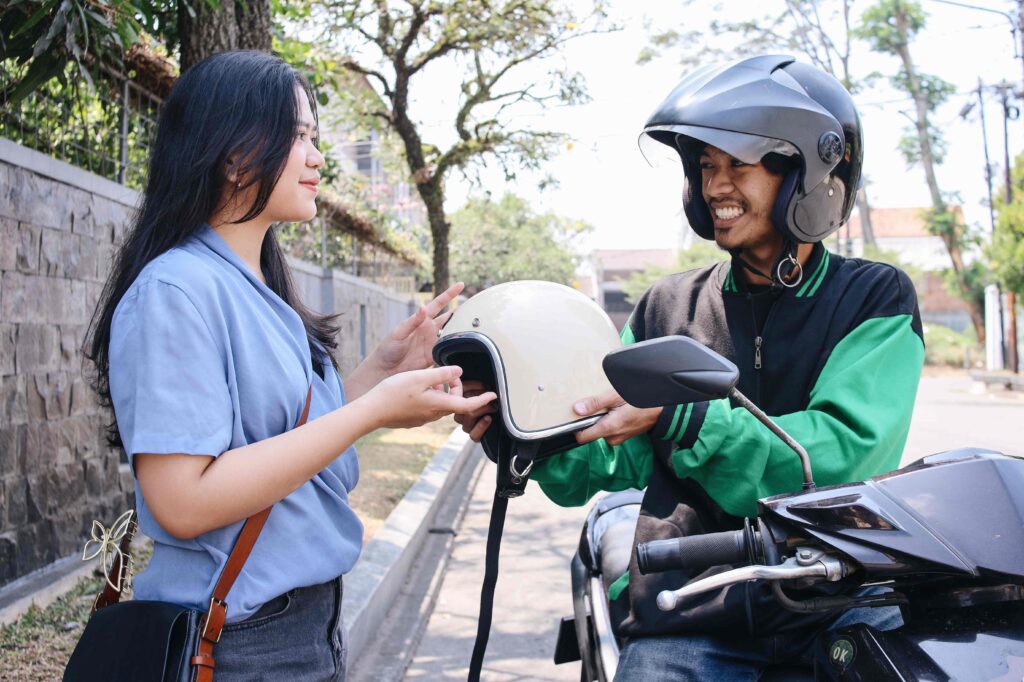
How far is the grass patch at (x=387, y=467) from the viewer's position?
683 centimetres

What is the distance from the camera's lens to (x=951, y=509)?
1400mm

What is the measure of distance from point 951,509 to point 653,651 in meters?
0.83

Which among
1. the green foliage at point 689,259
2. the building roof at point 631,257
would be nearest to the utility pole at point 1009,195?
the green foliage at point 689,259

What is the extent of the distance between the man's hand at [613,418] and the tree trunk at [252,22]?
2990 millimetres

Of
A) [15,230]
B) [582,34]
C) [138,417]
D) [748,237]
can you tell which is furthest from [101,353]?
[582,34]

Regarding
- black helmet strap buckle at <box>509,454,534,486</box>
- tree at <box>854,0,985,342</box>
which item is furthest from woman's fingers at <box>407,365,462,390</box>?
tree at <box>854,0,985,342</box>

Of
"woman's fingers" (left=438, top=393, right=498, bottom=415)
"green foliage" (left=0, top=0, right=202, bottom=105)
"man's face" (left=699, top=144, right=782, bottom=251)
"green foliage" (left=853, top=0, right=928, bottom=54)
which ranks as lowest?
"woman's fingers" (left=438, top=393, right=498, bottom=415)

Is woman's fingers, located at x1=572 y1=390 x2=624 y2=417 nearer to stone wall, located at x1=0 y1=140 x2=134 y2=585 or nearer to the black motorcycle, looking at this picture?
the black motorcycle

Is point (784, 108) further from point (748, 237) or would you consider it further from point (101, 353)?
point (101, 353)

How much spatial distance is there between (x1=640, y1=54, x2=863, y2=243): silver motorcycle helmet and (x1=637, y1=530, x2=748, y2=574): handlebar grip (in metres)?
0.96

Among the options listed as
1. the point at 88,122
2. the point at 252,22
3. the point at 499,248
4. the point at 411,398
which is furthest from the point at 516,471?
the point at 499,248

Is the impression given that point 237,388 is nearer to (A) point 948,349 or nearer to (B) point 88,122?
(B) point 88,122

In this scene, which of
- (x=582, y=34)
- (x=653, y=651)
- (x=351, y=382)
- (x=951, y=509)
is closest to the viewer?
(x=951, y=509)

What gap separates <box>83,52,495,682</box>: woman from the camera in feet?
5.18
